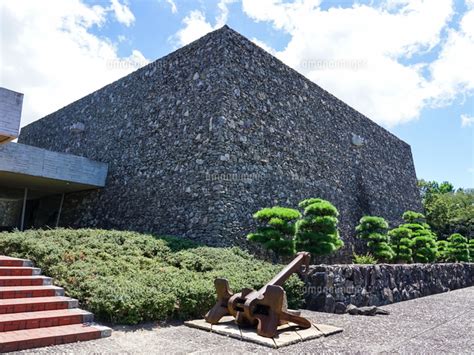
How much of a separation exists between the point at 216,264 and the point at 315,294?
6.24 ft

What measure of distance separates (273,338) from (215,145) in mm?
5625

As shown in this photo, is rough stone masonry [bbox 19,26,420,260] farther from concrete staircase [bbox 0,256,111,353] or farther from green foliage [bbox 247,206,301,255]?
concrete staircase [bbox 0,256,111,353]

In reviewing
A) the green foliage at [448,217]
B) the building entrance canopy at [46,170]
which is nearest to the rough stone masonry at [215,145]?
the building entrance canopy at [46,170]

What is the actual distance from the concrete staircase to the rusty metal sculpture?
1449mm

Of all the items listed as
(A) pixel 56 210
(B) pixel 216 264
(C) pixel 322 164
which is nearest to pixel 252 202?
(B) pixel 216 264

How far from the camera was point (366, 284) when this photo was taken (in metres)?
7.62

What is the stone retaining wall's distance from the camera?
6.71 m

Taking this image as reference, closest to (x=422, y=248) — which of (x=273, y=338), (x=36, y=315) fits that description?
(x=273, y=338)

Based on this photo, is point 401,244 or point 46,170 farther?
point 401,244

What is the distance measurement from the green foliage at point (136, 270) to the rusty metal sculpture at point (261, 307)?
54cm

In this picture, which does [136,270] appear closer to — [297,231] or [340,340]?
[340,340]

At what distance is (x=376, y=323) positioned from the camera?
5.62 m

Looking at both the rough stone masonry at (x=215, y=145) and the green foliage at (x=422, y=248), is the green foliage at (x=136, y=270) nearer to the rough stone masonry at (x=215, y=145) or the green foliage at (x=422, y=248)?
the rough stone masonry at (x=215, y=145)

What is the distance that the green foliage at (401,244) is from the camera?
1263 cm
